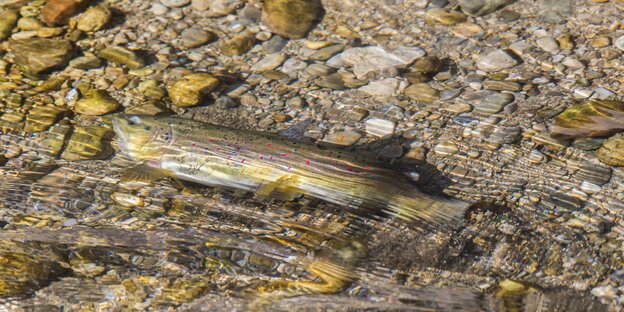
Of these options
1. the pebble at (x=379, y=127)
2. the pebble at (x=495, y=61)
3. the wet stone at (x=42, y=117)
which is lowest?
the wet stone at (x=42, y=117)

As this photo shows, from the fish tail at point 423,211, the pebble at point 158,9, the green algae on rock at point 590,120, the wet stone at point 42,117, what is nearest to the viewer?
the fish tail at point 423,211

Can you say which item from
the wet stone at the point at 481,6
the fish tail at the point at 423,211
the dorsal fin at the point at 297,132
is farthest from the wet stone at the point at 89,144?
the wet stone at the point at 481,6

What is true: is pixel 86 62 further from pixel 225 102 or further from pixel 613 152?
pixel 613 152

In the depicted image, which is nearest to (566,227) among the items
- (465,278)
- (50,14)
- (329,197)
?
(465,278)

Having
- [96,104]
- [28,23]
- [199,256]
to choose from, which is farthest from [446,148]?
[28,23]

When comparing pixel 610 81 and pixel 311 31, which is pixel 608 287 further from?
pixel 311 31

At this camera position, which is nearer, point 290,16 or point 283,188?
point 283,188

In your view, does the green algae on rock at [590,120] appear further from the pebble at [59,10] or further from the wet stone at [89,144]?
the pebble at [59,10]
